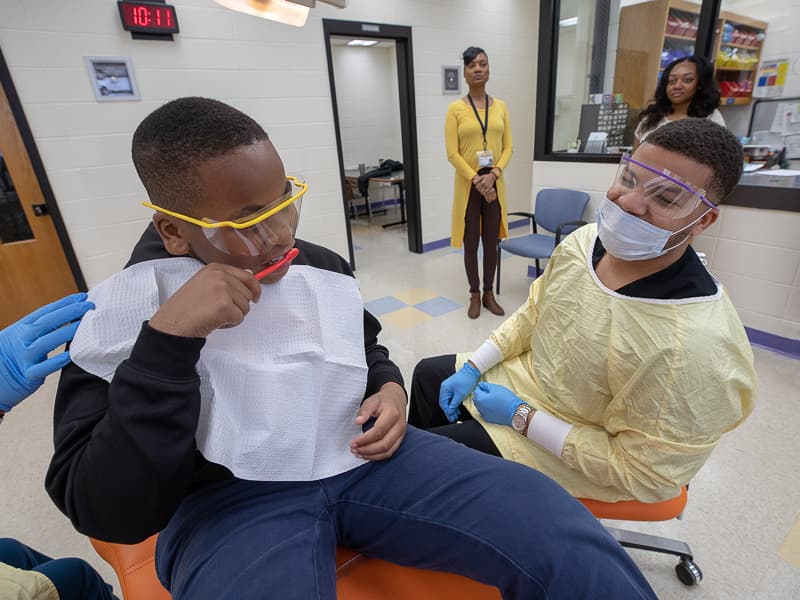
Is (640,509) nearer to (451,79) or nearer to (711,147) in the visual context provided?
(711,147)

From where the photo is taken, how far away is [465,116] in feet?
9.50

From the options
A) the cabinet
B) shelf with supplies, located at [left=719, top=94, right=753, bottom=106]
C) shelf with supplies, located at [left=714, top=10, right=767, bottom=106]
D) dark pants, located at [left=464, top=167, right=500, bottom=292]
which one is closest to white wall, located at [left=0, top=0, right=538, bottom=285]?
dark pants, located at [left=464, top=167, right=500, bottom=292]

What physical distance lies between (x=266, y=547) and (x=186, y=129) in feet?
2.31

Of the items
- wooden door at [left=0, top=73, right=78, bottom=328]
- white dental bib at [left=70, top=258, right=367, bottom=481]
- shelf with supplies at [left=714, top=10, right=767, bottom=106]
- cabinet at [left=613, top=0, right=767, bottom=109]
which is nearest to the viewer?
white dental bib at [left=70, top=258, right=367, bottom=481]

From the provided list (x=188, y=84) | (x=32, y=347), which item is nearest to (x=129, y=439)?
(x=32, y=347)

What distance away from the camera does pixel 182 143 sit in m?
0.69

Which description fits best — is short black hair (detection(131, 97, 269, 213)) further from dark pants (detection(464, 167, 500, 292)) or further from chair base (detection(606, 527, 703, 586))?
dark pants (detection(464, 167, 500, 292))

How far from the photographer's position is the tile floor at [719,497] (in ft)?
4.29

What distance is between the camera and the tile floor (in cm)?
131

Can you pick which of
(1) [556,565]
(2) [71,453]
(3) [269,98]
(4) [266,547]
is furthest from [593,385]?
(3) [269,98]

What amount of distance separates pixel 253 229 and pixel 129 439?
0.37 m

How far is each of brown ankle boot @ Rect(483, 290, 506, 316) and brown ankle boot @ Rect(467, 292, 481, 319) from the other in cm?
8

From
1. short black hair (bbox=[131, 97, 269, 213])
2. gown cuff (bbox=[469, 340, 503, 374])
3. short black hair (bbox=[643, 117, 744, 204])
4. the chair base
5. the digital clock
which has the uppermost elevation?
the digital clock

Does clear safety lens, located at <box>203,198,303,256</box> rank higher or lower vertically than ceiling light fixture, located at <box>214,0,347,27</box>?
lower
